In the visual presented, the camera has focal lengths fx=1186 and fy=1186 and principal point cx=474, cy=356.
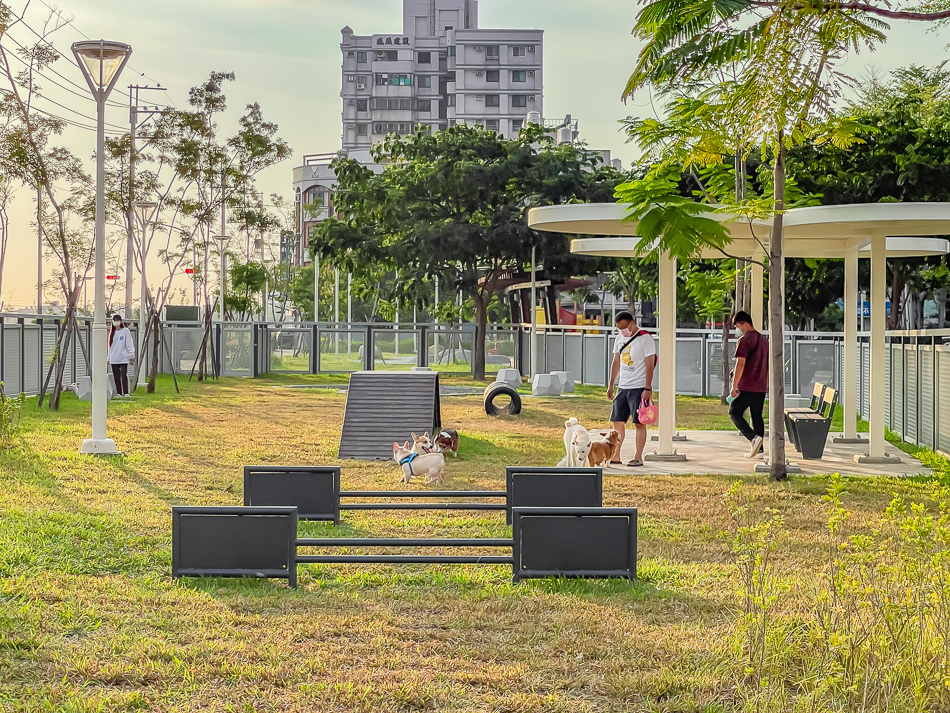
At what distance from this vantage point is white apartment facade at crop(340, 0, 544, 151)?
120812 millimetres

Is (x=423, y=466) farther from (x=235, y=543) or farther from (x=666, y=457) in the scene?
(x=235, y=543)

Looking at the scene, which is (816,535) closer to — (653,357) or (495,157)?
(653,357)

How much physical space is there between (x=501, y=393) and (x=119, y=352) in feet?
29.3

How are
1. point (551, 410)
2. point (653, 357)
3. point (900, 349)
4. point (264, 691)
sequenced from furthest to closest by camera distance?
point (551, 410) < point (900, 349) < point (653, 357) < point (264, 691)

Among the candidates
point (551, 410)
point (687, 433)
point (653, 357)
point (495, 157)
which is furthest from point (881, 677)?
point (495, 157)

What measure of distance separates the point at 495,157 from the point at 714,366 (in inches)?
412

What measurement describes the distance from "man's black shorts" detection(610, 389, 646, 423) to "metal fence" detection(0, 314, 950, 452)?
4.02 metres

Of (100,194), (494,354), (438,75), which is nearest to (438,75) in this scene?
(438,75)

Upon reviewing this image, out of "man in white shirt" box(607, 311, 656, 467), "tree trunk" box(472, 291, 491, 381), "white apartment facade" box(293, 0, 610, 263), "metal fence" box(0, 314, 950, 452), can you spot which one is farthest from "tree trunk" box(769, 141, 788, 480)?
"white apartment facade" box(293, 0, 610, 263)

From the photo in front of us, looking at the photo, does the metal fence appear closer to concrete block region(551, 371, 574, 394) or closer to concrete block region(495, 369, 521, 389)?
concrete block region(495, 369, 521, 389)

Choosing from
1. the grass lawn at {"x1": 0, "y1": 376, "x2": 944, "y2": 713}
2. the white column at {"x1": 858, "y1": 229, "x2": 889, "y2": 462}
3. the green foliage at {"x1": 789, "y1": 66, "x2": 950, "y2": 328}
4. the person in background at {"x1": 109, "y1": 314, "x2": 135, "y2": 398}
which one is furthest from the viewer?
the green foliage at {"x1": 789, "y1": 66, "x2": 950, "y2": 328}

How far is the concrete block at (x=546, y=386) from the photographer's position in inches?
1141

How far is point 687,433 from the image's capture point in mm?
18656

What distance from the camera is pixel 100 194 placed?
579 inches
